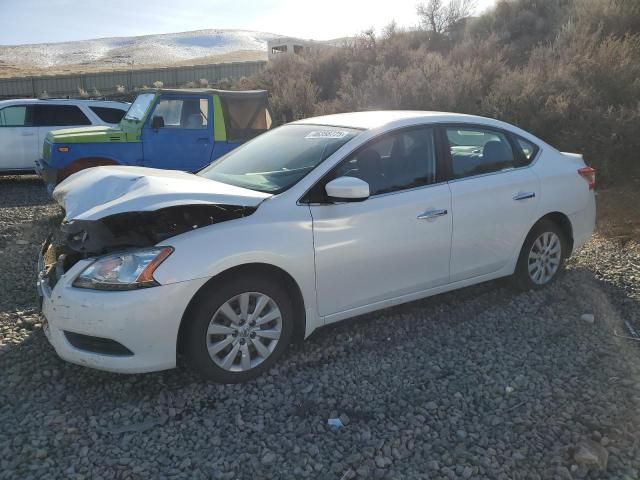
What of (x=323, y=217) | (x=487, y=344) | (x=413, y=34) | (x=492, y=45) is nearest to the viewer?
(x=323, y=217)

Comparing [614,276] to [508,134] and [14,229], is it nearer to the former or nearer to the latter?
[508,134]

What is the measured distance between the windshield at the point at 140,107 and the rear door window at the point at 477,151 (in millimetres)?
5608

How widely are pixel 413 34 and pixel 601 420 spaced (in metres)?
21.5

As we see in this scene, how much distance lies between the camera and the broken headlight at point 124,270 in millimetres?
3285

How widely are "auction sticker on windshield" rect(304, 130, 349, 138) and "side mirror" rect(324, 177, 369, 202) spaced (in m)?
0.68

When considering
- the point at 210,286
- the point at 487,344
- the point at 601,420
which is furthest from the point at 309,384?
the point at 601,420

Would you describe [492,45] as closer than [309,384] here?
No

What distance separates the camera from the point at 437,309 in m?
4.84

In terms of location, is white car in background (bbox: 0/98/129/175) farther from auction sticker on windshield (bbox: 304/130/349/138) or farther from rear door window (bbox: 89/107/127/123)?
auction sticker on windshield (bbox: 304/130/349/138)

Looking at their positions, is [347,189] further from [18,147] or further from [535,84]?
[18,147]

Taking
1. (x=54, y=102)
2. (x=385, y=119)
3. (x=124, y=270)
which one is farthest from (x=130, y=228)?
(x=54, y=102)

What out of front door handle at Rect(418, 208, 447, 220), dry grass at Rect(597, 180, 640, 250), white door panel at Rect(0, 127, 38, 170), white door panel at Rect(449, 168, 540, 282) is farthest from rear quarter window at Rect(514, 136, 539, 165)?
white door panel at Rect(0, 127, 38, 170)

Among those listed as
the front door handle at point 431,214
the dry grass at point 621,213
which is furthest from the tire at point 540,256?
the dry grass at point 621,213

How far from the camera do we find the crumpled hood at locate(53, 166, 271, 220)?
351 cm
